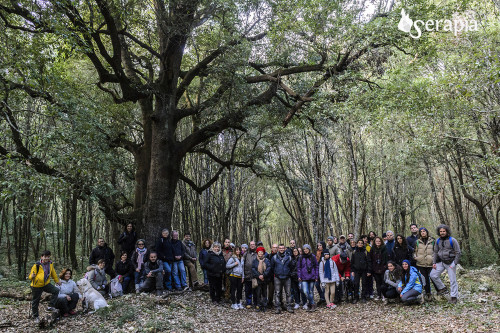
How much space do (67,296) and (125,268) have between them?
1.77m

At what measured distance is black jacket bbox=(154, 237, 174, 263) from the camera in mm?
8469

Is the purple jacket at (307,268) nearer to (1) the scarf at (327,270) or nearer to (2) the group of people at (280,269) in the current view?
(2) the group of people at (280,269)

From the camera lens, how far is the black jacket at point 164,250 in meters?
8.47

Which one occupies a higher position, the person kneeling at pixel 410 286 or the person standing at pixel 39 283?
the person standing at pixel 39 283

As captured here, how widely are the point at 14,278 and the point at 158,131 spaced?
Result: 29.0 ft

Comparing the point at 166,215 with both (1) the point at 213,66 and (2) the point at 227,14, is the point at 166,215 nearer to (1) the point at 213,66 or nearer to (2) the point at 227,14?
(1) the point at 213,66

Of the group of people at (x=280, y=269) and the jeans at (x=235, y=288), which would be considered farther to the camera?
the jeans at (x=235, y=288)

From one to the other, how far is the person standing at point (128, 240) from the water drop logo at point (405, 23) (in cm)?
853

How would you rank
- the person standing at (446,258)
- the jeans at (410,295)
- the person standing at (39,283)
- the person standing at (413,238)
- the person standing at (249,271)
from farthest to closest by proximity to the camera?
the person standing at (249,271) → the person standing at (413,238) → the jeans at (410,295) → the person standing at (446,258) → the person standing at (39,283)

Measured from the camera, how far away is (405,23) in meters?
7.63

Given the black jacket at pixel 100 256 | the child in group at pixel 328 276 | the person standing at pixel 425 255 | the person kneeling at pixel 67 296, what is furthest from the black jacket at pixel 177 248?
the person standing at pixel 425 255

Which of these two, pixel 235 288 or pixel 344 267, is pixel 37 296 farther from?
pixel 344 267

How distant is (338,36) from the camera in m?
8.17

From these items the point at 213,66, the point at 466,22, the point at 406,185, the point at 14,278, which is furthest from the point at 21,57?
the point at 406,185
